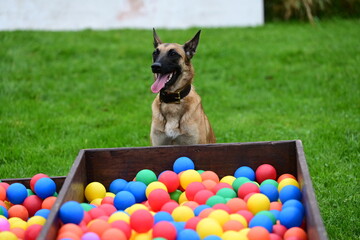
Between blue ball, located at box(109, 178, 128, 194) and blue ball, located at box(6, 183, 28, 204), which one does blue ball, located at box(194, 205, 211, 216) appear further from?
blue ball, located at box(6, 183, 28, 204)

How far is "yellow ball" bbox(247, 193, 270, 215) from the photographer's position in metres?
3.71

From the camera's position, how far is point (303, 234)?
124 inches

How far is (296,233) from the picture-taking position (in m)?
3.15

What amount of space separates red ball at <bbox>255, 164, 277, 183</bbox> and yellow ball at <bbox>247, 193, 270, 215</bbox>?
0.47 metres

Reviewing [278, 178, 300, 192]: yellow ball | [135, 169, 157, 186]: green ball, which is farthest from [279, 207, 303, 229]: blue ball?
[135, 169, 157, 186]: green ball

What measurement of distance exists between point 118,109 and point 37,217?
4.17 meters

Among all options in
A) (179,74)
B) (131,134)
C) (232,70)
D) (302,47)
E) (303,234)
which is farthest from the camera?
(302,47)

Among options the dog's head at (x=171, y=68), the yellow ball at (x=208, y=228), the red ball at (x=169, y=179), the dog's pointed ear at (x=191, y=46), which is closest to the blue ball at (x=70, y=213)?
the yellow ball at (x=208, y=228)

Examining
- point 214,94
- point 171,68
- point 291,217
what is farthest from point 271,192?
point 214,94

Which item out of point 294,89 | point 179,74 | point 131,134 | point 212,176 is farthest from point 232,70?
point 212,176

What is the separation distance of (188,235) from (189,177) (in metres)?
0.93

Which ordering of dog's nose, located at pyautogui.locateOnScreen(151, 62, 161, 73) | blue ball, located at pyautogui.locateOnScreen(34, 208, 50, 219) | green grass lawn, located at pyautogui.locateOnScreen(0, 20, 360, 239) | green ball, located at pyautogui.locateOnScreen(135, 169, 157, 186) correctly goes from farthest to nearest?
green grass lawn, located at pyautogui.locateOnScreen(0, 20, 360, 239)
dog's nose, located at pyautogui.locateOnScreen(151, 62, 161, 73)
green ball, located at pyautogui.locateOnScreen(135, 169, 157, 186)
blue ball, located at pyautogui.locateOnScreen(34, 208, 50, 219)

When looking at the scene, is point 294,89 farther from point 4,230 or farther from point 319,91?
point 4,230

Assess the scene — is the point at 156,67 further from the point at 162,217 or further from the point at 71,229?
the point at 71,229
